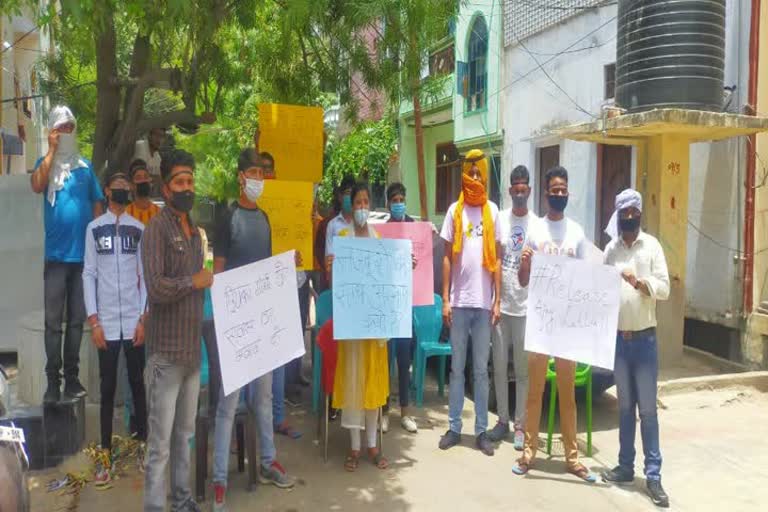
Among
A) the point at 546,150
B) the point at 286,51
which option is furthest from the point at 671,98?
the point at 546,150

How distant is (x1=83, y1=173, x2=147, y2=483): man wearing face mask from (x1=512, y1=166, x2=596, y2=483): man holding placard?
2.61 m

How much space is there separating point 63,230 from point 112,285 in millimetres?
621

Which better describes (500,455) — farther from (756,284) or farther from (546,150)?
(546,150)

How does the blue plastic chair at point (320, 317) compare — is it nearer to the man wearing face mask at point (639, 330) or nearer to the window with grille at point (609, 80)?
the man wearing face mask at point (639, 330)

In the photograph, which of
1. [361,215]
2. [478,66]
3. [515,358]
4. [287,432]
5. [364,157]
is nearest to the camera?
[361,215]

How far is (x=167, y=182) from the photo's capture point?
377 cm

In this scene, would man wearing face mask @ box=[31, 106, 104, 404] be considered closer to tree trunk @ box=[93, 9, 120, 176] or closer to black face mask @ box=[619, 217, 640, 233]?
tree trunk @ box=[93, 9, 120, 176]

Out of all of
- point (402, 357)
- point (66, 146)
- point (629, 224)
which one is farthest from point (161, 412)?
point (629, 224)

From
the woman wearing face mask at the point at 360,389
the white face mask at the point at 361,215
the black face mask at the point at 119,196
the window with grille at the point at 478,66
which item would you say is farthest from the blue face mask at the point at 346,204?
the window with grille at the point at 478,66

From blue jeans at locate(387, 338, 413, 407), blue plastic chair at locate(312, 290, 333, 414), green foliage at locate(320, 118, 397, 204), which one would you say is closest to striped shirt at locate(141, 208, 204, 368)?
blue plastic chair at locate(312, 290, 333, 414)

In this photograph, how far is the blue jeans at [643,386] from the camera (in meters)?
4.43

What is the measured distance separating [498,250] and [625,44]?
380cm

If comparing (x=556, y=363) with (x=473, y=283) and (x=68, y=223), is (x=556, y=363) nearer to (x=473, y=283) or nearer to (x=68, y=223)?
(x=473, y=283)

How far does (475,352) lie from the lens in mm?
5215
